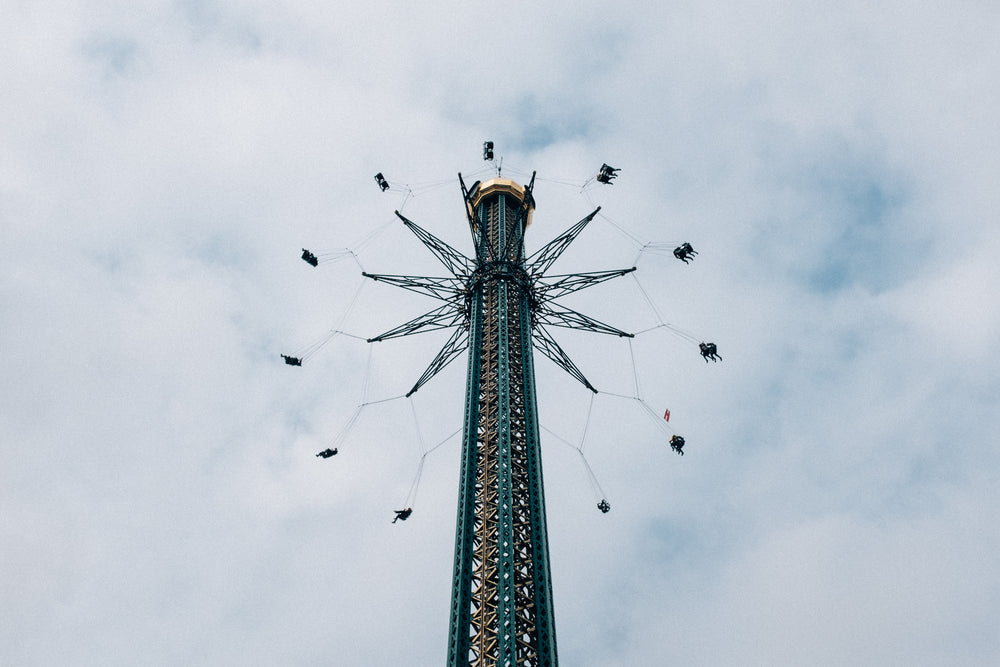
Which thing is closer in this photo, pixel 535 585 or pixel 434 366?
pixel 535 585

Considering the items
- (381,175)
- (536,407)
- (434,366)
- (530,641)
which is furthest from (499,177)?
(530,641)

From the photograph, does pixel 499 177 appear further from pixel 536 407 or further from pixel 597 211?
pixel 536 407

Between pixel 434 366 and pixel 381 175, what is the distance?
16284 mm

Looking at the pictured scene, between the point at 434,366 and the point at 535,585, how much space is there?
63.2ft

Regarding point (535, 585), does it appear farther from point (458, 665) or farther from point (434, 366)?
point (434, 366)

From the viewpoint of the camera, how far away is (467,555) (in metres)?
42.9

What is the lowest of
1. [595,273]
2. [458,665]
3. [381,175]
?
[458,665]

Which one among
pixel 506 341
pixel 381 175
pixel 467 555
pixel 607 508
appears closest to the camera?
pixel 467 555

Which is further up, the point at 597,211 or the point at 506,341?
the point at 597,211

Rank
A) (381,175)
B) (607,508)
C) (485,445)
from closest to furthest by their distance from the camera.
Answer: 1. (485,445)
2. (607,508)
3. (381,175)

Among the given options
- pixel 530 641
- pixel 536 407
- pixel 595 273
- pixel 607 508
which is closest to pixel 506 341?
pixel 536 407

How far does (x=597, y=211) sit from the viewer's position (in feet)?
181

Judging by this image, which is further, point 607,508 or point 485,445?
point 607,508

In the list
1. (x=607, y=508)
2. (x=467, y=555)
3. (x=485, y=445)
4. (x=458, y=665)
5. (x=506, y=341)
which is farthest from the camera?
(x=607, y=508)
